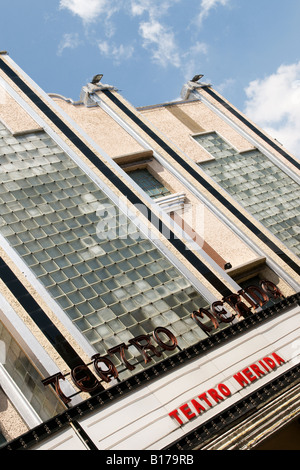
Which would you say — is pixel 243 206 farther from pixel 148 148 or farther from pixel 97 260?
pixel 97 260

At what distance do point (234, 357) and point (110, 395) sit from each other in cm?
658

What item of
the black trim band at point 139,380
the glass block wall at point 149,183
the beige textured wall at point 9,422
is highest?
the glass block wall at point 149,183

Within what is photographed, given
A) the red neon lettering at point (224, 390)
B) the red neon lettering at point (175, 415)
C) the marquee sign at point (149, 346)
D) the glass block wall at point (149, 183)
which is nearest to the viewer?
the red neon lettering at point (175, 415)

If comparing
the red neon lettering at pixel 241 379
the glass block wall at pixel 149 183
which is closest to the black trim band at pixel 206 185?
the glass block wall at pixel 149 183

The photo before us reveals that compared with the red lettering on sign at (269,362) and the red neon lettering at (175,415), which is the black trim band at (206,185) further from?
the red neon lettering at (175,415)

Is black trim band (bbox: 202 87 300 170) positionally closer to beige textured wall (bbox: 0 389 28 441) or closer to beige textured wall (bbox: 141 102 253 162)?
beige textured wall (bbox: 141 102 253 162)

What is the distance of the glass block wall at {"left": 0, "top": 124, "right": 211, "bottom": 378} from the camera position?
2445 cm

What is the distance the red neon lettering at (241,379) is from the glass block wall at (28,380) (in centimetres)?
806

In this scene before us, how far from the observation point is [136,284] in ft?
86.6

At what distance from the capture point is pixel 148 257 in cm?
2805

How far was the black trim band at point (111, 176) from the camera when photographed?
28.3 meters

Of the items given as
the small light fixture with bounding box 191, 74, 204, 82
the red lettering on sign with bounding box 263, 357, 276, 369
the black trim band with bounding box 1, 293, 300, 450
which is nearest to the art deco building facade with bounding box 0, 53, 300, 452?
the black trim band with bounding box 1, 293, 300, 450

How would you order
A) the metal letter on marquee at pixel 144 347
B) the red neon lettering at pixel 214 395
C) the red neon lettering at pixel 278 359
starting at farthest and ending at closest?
the red neon lettering at pixel 278 359 → the metal letter on marquee at pixel 144 347 → the red neon lettering at pixel 214 395

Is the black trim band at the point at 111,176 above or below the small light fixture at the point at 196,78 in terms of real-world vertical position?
below
